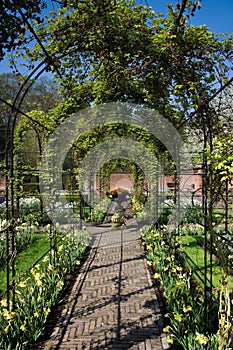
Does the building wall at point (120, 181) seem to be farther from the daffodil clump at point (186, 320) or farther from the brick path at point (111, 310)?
the daffodil clump at point (186, 320)

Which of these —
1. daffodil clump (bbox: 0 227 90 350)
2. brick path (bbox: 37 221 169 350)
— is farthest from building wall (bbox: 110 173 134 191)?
daffodil clump (bbox: 0 227 90 350)

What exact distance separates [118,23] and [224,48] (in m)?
1.34

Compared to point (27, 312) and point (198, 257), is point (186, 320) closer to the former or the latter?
point (27, 312)

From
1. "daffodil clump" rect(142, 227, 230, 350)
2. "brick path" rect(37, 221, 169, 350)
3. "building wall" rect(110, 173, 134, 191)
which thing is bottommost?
"brick path" rect(37, 221, 169, 350)

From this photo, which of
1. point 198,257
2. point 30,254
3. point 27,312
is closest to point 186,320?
point 27,312

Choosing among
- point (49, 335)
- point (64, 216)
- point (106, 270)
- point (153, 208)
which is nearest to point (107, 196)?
point (64, 216)

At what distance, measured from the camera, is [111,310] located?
3.66 m

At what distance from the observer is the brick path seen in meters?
2.98

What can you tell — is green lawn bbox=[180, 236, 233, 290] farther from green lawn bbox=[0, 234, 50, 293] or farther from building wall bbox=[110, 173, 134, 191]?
building wall bbox=[110, 173, 134, 191]

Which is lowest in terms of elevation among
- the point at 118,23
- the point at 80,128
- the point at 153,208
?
the point at 153,208

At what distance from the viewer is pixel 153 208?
7.91 m

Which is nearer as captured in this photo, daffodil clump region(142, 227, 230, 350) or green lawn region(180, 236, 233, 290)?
daffodil clump region(142, 227, 230, 350)

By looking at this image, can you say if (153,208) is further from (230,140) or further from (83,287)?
(230,140)

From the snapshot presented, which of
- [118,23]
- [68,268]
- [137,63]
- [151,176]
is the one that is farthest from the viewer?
[151,176]
